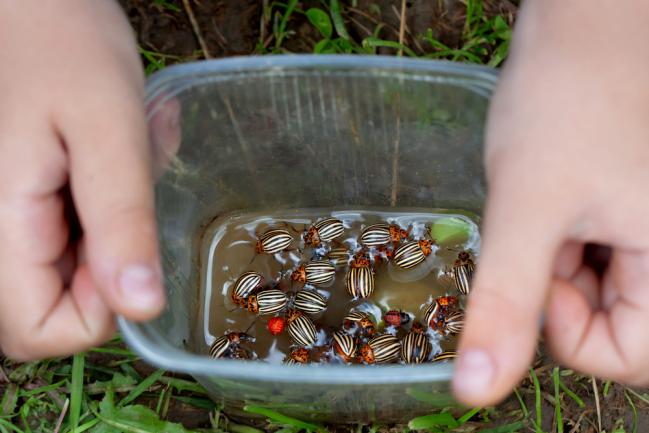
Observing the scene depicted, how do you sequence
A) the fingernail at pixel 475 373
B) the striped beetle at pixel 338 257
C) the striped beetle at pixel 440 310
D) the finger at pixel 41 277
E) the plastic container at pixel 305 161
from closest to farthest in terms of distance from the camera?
the fingernail at pixel 475 373, the finger at pixel 41 277, the plastic container at pixel 305 161, the striped beetle at pixel 440 310, the striped beetle at pixel 338 257

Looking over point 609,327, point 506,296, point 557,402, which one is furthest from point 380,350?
point 506,296

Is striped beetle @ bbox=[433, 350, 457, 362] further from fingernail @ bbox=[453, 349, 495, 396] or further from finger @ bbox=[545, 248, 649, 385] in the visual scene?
fingernail @ bbox=[453, 349, 495, 396]

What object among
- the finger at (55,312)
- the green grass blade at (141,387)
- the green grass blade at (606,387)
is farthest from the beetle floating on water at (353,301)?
the finger at (55,312)

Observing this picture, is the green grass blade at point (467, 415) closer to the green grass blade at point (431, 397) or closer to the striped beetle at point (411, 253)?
the green grass blade at point (431, 397)

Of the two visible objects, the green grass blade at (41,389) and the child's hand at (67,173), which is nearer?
the child's hand at (67,173)

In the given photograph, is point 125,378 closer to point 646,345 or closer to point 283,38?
point 283,38

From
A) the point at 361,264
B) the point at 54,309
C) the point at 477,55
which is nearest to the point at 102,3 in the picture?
the point at 54,309

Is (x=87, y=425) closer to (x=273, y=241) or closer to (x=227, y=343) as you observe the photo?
(x=227, y=343)
